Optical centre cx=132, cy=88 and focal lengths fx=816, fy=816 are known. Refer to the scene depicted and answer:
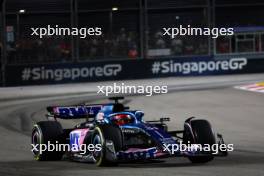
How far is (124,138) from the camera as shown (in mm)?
11664

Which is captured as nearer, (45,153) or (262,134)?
(45,153)

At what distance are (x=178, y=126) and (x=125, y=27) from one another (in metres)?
21.0

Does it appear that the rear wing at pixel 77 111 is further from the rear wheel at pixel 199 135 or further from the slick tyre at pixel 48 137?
the rear wheel at pixel 199 135

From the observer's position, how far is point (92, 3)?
39.0 metres

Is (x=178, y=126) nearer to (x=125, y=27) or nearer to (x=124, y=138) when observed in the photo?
(x=124, y=138)

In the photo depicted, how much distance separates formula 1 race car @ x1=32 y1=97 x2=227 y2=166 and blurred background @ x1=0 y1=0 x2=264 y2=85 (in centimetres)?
2462

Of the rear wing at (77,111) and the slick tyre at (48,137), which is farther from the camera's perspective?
the rear wing at (77,111)

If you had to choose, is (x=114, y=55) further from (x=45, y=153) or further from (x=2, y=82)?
(x=45, y=153)

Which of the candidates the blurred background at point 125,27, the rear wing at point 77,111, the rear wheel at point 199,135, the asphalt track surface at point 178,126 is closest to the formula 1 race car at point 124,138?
the rear wheel at point 199,135

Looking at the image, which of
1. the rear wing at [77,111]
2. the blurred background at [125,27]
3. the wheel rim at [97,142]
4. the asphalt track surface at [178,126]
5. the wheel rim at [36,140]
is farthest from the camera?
the blurred background at [125,27]

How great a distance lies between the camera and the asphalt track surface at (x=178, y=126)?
36.7 feet

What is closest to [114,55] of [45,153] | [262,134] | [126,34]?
[126,34]

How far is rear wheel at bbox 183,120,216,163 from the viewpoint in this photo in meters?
11.5

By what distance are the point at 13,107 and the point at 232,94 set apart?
7.23m
